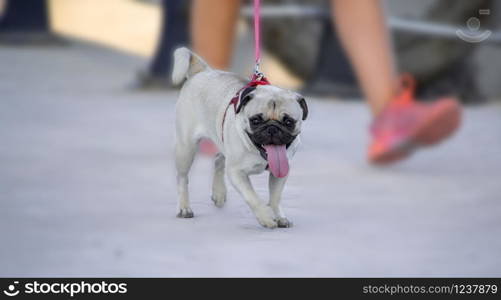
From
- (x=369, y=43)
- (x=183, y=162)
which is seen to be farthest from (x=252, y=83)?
(x=369, y=43)

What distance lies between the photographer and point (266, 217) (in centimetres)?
158

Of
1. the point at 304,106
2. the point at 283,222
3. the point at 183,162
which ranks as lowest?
the point at 283,222

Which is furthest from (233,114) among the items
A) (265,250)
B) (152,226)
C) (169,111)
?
(169,111)

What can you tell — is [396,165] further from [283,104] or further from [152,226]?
[283,104]

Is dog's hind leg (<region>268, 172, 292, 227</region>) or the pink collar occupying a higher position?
the pink collar

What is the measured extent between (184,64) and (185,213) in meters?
0.36

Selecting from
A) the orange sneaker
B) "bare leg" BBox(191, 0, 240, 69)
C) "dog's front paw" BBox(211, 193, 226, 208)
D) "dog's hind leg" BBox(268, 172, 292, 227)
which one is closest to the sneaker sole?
the orange sneaker

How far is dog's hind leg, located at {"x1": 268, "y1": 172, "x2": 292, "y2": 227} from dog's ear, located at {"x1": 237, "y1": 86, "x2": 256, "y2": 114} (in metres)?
0.12

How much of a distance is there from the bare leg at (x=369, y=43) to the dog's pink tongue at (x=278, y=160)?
142 cm

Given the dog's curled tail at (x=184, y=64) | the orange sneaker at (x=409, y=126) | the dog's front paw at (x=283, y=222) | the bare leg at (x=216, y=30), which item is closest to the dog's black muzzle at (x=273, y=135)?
the dog's curled tail at (x=184, y=64)

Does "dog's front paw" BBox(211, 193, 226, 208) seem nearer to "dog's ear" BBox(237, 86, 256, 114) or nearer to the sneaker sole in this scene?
"dog's ear" BBox(237, 86, 256, 114)

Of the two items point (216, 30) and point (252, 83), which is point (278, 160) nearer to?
point (252, 83)

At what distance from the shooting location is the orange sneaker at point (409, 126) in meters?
2.79

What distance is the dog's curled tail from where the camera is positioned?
1.44 m
